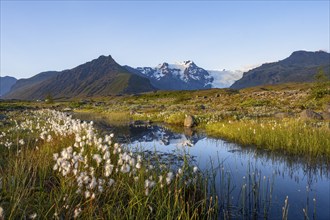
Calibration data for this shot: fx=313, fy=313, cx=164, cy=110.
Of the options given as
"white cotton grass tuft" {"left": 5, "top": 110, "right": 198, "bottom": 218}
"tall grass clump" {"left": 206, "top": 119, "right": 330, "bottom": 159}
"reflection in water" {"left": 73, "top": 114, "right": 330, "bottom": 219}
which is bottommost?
"reflection in water" {"left": 73, "top": 114, "right": 330, "bottom": 219}

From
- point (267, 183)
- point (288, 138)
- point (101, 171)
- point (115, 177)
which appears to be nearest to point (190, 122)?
point (288, 138)

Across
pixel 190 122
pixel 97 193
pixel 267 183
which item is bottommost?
pixel 267 183

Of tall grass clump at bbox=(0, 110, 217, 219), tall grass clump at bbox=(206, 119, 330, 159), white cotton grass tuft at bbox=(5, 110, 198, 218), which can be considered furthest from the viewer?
tall grass clump at bbox=(206, 119, 330, 159)

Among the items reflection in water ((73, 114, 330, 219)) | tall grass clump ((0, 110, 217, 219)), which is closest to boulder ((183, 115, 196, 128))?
reflection in water ((73, 114, 330, 219))

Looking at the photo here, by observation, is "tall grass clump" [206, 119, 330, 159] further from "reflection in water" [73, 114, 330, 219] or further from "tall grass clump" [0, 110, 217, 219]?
"tall grass clump" [0, 110, 217, 219]

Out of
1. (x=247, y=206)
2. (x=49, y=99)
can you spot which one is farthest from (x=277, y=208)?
(x=49, y=99)

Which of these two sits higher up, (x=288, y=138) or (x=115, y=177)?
(x=115, y=177)

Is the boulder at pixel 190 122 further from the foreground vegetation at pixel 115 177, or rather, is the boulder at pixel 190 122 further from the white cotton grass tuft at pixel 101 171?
the white cotton grass tuft at pixel 101 171

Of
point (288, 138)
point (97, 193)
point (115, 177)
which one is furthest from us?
point (288, 138)

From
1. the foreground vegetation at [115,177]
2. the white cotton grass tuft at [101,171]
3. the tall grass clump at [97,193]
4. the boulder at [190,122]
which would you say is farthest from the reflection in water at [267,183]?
the boulder at [190,122]

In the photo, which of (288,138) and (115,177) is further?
(288,138)

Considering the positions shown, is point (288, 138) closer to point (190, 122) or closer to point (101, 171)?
point (101, 171)

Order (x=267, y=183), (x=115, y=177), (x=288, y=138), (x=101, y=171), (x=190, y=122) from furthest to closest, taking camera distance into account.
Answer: (x=190, y=122) → (x=288, y=138) → (x=267, y=183) → (x=101, y=171) → (x=115, y=177)

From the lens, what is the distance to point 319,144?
1456cm
